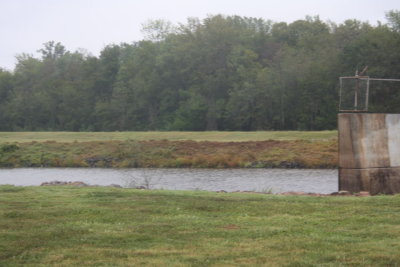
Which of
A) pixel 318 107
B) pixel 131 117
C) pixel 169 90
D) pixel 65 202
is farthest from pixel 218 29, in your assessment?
pixel 65 202

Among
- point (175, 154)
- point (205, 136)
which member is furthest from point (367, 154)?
point (205, 136)

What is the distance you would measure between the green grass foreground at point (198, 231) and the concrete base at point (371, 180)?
4.18 metres

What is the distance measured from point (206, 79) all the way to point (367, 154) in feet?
227

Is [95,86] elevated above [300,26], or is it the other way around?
[300,26]

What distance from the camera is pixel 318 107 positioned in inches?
2746

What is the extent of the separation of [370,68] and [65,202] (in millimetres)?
48579

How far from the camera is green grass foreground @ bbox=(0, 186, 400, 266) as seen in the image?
29.8 feet

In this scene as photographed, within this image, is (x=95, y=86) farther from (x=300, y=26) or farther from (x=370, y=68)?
(x=370, y=68)

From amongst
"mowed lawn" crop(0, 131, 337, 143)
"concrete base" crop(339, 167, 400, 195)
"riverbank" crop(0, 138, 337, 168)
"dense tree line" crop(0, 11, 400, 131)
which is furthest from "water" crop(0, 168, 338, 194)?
"dense tree line" crop(0, 11, 400, 131)

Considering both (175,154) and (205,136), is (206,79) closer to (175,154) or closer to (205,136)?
(205,136)

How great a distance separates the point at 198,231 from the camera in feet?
36.7

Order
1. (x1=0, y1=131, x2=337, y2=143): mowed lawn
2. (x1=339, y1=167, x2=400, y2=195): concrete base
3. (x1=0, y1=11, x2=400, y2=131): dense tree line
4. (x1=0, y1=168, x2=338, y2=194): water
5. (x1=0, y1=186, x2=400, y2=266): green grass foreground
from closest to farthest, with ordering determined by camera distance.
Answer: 1. (x1=0, y1=186, x2=400, y2=266): green grass foreground
2. (x1=339, y1=167, x2=400, y2=195): concrete base
3. (x1=0, y1=168, x2=338, y2=194): water
4. (x1=0, y1=131, x2=337, y2=143): mowed lawn
5. (x1=0, y1=11, x2=400, y2=131): dense tree line

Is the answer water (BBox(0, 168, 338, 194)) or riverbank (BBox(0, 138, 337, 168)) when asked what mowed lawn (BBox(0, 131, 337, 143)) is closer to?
riverbank (BBox(0, 138, 337, 168))

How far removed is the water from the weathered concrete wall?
4202mm
